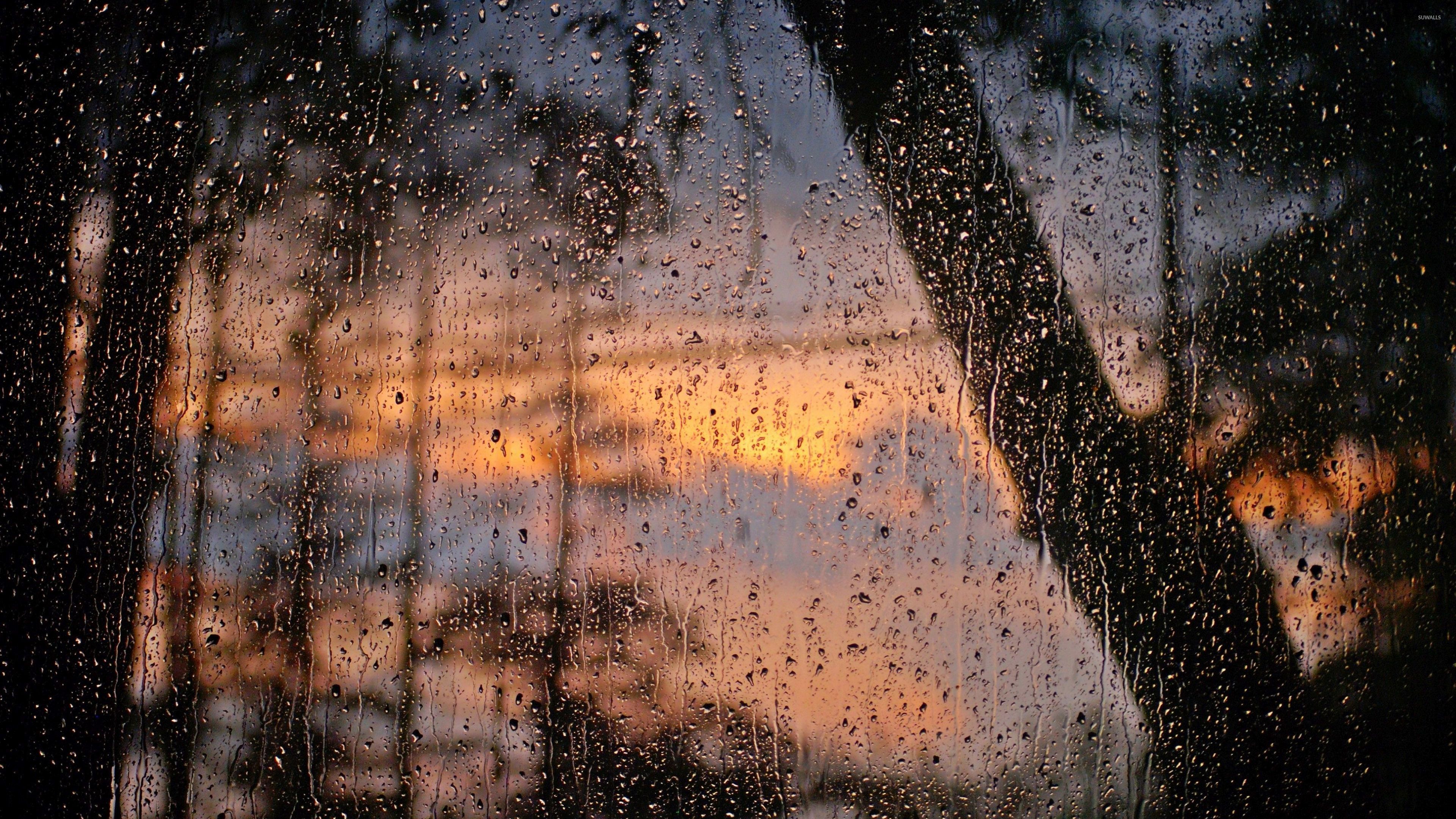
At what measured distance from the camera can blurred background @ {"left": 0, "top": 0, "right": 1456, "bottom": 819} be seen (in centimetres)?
97

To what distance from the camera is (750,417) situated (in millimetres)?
1002

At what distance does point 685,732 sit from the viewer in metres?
0.97

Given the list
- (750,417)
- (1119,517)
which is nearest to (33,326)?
(750,417)

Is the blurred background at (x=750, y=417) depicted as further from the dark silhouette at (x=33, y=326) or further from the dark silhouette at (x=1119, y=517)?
the dark silhouette at (x=33, y=326)

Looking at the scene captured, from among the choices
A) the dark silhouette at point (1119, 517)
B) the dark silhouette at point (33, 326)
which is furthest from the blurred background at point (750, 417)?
the dark silhouette at point (33, 326)

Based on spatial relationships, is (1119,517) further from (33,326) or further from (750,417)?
(33,326)

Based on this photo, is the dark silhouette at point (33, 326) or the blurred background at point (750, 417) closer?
the blurred background at point (750, 417)

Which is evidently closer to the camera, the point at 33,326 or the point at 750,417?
the point at 750,417

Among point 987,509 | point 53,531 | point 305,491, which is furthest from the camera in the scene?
point 53,531

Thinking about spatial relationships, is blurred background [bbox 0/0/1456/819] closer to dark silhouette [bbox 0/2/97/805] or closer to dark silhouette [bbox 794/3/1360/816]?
dark silhouette [bbox 794/3/1360/816]

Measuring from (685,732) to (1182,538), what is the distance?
71cm

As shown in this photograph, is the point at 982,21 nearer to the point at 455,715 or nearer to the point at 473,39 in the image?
the point at 473,39

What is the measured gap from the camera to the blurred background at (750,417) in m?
0.97

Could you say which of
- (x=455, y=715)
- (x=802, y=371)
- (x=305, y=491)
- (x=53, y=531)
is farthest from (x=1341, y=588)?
(x=53, y=531)
